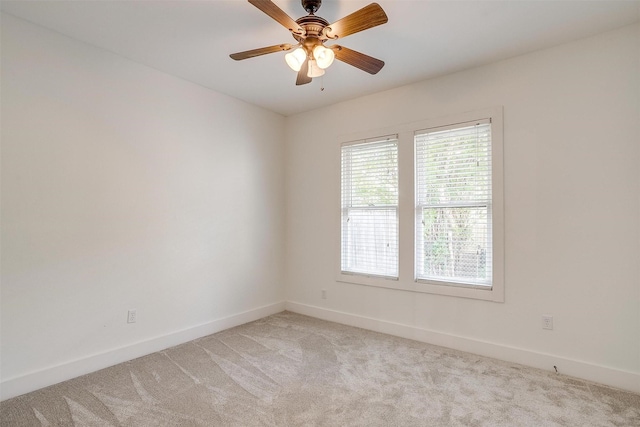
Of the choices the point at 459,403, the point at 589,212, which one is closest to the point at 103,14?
the point at 459,403

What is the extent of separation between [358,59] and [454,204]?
170 cm

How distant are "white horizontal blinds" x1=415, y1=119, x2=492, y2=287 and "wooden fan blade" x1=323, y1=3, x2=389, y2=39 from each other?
1.66m

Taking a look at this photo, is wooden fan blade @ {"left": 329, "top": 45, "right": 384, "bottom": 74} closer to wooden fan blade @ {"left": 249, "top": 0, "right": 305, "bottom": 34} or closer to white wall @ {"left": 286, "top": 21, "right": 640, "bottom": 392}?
wooden fan blade @ {"left": 249, "top": 0, "right": 305, "bottom": 34}

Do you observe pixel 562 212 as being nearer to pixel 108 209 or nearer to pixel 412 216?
pixel 412 216

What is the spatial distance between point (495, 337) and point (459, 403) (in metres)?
0.99

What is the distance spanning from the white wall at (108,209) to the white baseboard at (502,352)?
1.36 meters

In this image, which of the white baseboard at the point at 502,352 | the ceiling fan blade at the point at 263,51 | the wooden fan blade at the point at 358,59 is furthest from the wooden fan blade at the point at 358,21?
the white baseboard at the point at 502,352

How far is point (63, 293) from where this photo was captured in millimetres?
2529

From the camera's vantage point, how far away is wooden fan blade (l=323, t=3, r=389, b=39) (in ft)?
5.71

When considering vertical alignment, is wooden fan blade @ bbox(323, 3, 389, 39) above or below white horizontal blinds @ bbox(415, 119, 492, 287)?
above

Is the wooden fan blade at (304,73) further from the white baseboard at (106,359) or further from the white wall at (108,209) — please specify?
the white baseboard at (106,359)

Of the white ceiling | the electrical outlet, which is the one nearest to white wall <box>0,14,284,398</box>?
the white ceiling

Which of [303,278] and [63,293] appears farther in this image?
[303,278]

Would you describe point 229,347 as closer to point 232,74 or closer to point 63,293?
point 63,293
